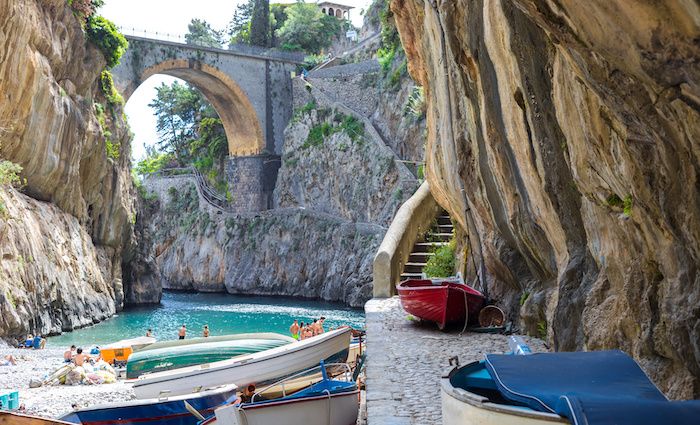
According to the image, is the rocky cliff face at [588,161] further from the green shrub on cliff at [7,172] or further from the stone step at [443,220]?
the green shrub on cliff at [7,172]

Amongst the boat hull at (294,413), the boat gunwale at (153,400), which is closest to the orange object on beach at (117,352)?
the boat gunwale at (153,400)

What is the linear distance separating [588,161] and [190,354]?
11.7 m

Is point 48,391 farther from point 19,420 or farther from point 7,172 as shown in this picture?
point 7,172

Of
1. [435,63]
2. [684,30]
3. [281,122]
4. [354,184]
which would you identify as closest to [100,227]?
[354,184]

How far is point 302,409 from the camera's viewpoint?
10703 mm

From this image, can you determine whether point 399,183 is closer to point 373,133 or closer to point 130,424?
point 373,133

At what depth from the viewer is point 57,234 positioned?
2783cm

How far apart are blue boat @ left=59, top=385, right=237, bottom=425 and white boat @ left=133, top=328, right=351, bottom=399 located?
125 cm

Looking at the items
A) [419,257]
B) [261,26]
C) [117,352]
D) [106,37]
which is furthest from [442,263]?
[261,26]

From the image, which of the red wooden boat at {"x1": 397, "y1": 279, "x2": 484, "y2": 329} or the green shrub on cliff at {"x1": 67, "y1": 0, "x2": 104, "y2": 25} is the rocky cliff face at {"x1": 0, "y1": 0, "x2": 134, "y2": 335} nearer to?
the green shrub on cliff at {"x1": 67, "y1": 0, "x2": 104, "y2": 25}

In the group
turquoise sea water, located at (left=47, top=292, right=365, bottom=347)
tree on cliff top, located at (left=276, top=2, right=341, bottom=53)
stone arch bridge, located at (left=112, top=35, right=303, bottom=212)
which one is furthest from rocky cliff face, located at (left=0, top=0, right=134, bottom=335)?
tree on cliff top, located at (left=276, top=2, right=341, bottom=53)

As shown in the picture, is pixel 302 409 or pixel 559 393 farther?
pixel 302 409

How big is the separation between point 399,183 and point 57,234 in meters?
16.8

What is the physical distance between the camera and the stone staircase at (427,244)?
18.1 metres
